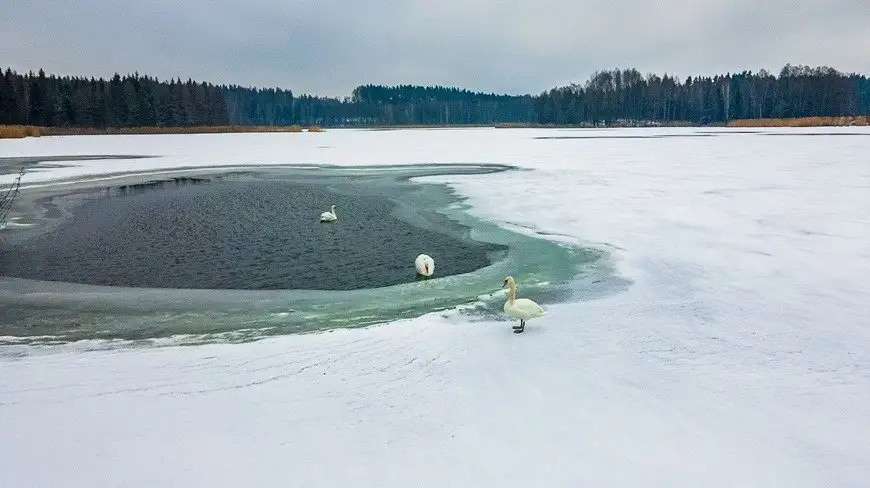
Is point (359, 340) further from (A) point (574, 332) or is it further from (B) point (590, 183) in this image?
(B) point (590, 183)

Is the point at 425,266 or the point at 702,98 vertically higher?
the point at 702,98

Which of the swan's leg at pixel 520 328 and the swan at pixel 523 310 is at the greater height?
the swan at pixel 523 310

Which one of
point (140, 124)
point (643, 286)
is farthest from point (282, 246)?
point (140, 124)

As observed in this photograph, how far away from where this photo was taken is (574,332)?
6.53m

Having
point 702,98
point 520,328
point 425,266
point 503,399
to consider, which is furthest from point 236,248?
point 702,98

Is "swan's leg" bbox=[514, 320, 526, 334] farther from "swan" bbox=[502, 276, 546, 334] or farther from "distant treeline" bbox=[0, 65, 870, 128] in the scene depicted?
"distant treeline" bbox=[0, 65, 870, 128]

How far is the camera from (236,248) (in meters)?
11.6

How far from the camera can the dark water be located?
9.45m

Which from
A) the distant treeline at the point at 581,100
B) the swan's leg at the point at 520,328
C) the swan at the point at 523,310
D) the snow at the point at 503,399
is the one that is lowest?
the snow at the point at 503,399

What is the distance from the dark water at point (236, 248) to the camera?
945cm

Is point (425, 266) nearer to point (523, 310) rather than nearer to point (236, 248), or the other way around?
point (523, 310)

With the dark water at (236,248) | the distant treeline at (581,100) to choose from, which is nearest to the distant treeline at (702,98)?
the distant treeline at (581,100)

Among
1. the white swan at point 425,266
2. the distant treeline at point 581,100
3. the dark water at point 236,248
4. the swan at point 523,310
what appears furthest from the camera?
the distant treeline at point 581,100

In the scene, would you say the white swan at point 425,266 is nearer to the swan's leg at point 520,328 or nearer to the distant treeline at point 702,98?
the swan's leg at point 520,328
